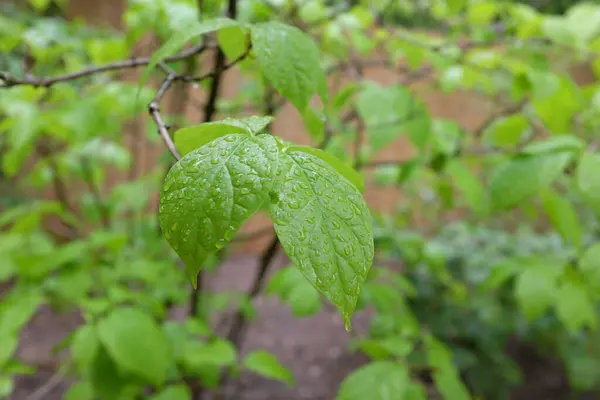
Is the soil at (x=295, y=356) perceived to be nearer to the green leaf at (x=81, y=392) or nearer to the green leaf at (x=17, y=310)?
the green leaf at (x=81, y=392)

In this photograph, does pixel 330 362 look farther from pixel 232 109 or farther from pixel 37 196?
pixel 37 196

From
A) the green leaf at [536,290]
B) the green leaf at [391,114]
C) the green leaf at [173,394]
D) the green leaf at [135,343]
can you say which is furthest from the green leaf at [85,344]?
the green leaf at [536,290]

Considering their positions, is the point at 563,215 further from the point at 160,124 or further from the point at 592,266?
the point at 160,124

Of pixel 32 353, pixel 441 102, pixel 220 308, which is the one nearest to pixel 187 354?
pixel 220 308

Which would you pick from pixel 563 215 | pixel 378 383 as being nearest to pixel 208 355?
pixel 378 383

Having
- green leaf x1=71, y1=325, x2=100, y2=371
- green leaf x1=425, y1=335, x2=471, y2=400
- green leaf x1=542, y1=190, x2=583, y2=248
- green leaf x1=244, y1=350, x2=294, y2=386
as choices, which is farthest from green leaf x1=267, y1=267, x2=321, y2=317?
green leaf x1=542, y1=190, x2=583, y2=248

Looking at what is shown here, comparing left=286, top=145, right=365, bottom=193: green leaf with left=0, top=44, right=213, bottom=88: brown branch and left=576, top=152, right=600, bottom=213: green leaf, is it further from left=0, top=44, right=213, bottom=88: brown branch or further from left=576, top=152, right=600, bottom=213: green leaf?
left=576, top=152, right=600, bottom=213: green leaf
